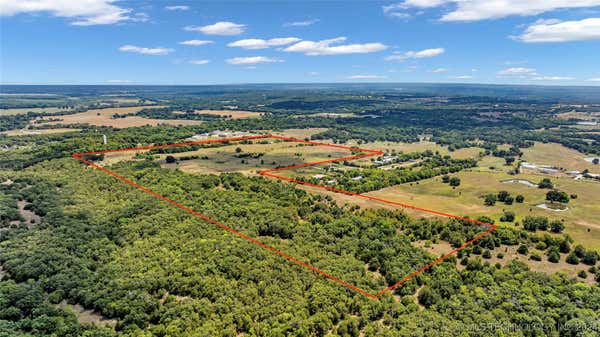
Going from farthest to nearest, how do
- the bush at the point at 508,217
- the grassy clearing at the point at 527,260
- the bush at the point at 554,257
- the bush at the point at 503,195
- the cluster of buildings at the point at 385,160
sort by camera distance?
the cluster of buildings at the point at 385,160
the bush at the point at 503,195
the bush at the point at 508,217
the bush at the point at 554,257
the grassy clearing at the point at 527,260

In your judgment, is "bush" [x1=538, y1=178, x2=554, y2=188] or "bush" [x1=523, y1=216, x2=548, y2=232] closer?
"bush" [x1=523, y1=216, x2=548, y2=232]

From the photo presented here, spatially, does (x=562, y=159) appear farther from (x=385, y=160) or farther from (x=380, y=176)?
(x=380, y=176)

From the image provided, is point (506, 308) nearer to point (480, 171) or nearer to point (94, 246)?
point (94, 246)

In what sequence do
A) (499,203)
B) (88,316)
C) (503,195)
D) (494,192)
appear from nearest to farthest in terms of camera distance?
(88,316)
(499,203)
(503,195)
(494,192)

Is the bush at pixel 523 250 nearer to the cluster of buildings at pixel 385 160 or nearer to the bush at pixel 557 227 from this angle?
the bush at pixel 557 227

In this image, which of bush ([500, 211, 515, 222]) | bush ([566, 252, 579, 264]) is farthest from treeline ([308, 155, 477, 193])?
bush ([566, 252, 579, 264])

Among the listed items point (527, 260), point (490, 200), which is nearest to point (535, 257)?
point (527, 260)

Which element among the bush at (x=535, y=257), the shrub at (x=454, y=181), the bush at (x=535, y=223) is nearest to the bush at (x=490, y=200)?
the bush at (x=535, y=223)

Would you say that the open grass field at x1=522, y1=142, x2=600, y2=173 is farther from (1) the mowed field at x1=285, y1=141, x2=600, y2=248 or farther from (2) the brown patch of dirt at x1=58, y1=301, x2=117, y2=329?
(2) the brown patch of dirt at x1=58, y1=301, x2=117, y2=329

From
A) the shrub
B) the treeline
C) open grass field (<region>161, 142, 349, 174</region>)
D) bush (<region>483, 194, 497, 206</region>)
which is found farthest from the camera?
open grass field (<region>161, 142, 349, 174</region>)

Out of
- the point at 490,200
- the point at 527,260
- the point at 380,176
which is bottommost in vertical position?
the point at 527,260
